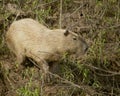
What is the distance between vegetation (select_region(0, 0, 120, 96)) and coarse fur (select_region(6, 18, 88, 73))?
0.46 feet

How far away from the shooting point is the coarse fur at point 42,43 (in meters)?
5.33

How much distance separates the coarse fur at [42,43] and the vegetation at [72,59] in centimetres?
14

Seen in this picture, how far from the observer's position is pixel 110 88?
5672mm

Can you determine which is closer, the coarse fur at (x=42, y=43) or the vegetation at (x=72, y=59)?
the coarse fur at (x=42, y=43)

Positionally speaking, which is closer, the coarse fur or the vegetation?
the coarse fur

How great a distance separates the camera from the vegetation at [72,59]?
17.9 ft

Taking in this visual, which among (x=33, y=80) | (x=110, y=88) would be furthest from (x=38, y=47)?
(x=110, y=88)

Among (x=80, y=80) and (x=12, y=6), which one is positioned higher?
(x=12, y=6)

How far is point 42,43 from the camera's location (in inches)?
213

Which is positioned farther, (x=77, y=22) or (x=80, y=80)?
(x=77, y=22)

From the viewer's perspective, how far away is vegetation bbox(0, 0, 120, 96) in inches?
215

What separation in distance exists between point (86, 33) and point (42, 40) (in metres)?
1.20

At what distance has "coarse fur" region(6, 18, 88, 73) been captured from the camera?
533 centimetres

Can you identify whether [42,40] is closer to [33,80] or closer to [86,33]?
[33,80]
